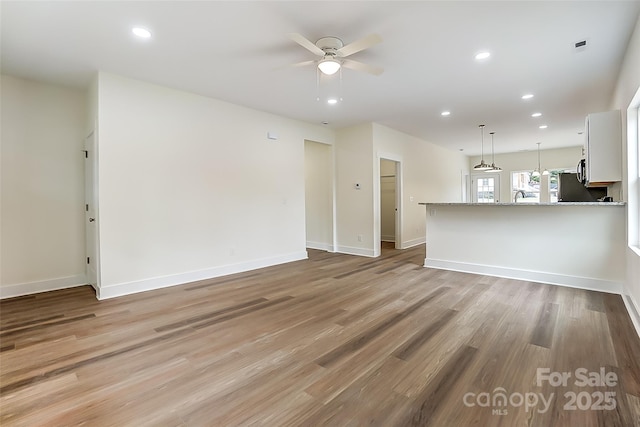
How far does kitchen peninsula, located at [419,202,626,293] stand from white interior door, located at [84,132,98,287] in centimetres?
519

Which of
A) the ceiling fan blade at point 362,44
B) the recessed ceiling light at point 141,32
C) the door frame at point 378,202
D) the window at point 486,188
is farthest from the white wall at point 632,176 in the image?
the window at point 486,188

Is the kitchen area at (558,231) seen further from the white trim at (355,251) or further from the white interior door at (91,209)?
the white interior door at (91,209)

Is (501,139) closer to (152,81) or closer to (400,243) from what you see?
(400,243)

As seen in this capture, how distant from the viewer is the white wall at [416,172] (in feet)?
22.2

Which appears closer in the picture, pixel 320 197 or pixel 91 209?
pixel 91 209

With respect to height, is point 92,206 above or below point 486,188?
below

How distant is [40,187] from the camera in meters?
3.95

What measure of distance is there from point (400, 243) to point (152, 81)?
19.7 ft

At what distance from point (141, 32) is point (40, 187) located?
2799 millimetres

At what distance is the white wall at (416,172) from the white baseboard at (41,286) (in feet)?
18.8

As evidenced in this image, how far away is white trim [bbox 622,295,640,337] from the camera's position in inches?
103

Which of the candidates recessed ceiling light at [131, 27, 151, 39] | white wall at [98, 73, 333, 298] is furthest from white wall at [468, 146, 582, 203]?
recessed ceiling light at [131, 27, 151, 39]

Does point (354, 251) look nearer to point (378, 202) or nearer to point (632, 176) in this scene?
point (378, 202)

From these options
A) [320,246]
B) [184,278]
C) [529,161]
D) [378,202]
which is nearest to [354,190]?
[378,202]
